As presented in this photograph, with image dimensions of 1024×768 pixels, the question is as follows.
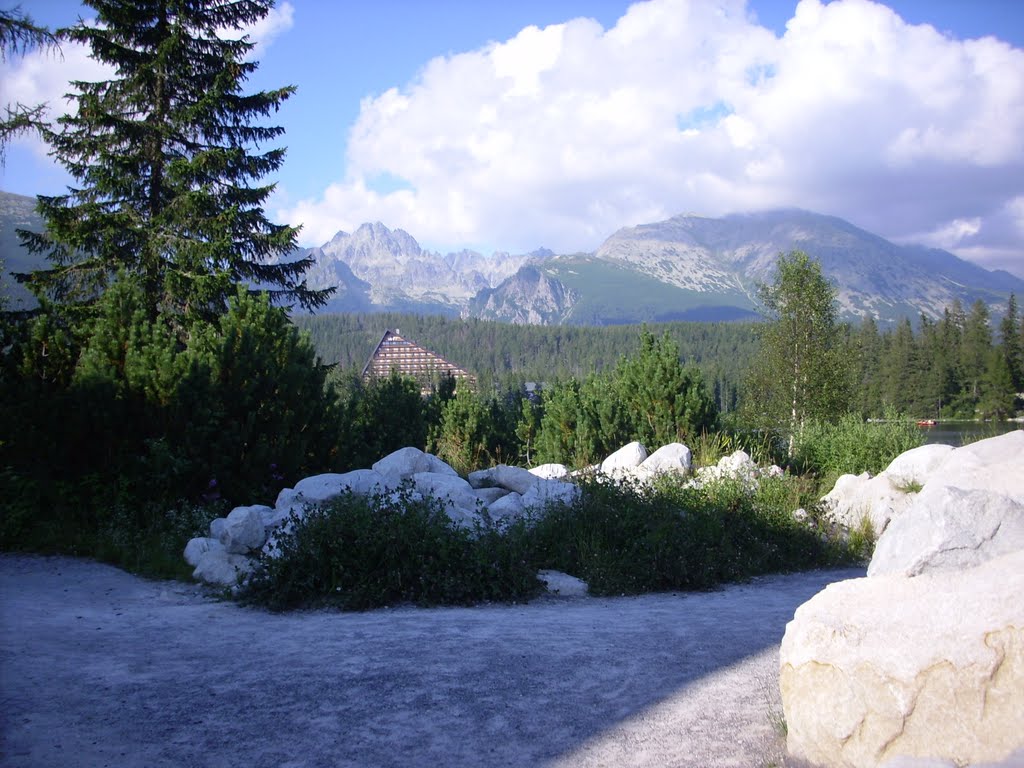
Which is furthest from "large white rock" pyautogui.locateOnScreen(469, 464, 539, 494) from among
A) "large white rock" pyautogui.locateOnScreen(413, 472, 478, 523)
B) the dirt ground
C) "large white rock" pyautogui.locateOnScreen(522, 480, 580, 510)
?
the dirt ground

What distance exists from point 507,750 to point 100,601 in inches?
216

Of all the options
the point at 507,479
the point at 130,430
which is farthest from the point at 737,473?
the point at 130,430

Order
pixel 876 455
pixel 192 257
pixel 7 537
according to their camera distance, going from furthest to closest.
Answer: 1. pixel 192 257
2. pixel 876 455
3. pixel 7 537

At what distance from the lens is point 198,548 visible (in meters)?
9.16

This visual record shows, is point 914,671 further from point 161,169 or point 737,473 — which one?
point 161,169

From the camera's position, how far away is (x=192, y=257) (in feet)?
58.4

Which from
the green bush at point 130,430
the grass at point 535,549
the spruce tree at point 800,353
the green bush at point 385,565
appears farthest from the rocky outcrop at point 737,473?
the spruce tree at point 800,353

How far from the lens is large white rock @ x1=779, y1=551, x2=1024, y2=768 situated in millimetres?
2988

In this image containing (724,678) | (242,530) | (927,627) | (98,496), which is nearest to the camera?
(927,627)

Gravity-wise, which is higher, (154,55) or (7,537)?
(154,55)

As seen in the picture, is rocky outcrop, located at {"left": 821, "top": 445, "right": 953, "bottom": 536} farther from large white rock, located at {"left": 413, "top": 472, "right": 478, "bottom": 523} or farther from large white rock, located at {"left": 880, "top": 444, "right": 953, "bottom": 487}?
large white rock, located at {"left": 413, "top": 472, "right": 478, "bottom": 523}

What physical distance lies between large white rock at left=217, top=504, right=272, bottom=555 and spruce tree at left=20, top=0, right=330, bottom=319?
32.8ft

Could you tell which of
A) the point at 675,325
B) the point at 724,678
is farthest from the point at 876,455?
the point at 675,325

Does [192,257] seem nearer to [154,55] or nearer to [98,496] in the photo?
[154,55]
